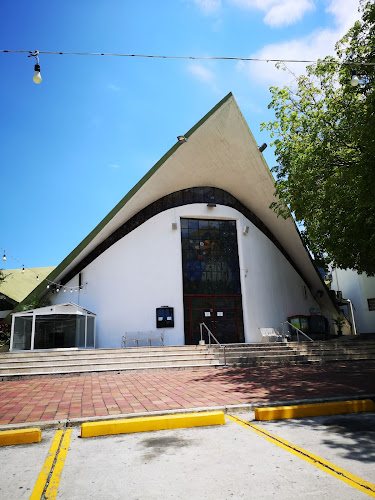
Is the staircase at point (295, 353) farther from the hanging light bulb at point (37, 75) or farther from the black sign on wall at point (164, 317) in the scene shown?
the hanging light bulb at point (37, 75)

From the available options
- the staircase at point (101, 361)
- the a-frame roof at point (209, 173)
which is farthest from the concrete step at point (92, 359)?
the a-frame roof at point (209, 173)

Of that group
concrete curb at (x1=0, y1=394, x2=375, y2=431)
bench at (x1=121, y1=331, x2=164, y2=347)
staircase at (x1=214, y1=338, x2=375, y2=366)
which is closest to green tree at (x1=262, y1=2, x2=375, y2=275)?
staircase at (x1=214, y1=338, x2=375, y2=366)

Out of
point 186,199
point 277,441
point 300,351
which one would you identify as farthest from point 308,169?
point 277,441

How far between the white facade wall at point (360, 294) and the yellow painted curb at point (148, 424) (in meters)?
22.9

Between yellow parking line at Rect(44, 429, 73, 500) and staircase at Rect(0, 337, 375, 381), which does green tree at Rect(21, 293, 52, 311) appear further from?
yellow parking line at Rect(44, 429, 73, 500)

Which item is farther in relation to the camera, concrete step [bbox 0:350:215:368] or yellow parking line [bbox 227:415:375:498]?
concrete step [bbox 0:350:215:368]

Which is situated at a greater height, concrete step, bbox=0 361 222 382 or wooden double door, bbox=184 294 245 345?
wooden double door, bbox=184 294 245 345

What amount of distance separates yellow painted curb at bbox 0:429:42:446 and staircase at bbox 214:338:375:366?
827cm

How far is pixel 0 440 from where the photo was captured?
404 centimetres

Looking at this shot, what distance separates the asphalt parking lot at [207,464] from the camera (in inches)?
105

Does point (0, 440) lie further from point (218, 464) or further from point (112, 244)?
point (112, 244)

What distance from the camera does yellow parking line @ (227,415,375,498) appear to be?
8.66 feet

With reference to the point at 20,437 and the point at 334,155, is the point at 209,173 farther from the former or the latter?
the point at 20,437

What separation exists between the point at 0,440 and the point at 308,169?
11.0m
